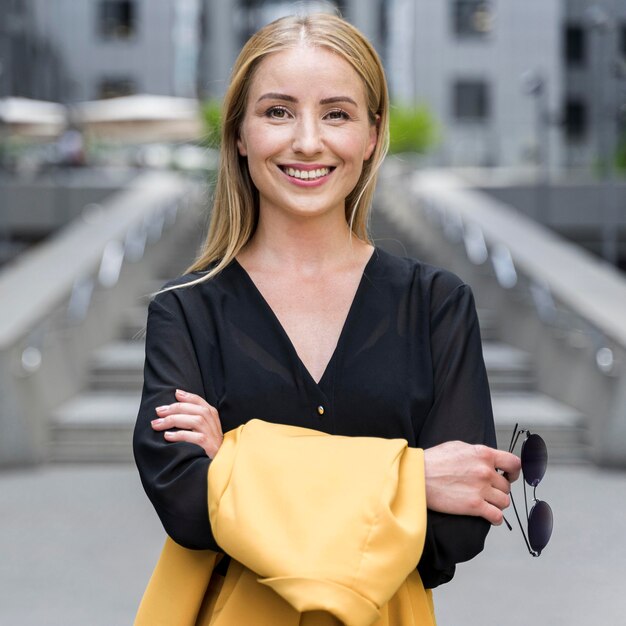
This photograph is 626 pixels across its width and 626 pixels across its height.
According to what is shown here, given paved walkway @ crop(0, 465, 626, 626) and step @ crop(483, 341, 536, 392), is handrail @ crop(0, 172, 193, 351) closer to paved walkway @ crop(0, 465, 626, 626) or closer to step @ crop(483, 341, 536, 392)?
paved walkway @ crop(0, 465, 626, 626)

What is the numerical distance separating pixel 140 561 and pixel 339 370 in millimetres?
4239

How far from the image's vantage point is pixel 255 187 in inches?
85.2

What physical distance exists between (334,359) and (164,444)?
325 millimetres

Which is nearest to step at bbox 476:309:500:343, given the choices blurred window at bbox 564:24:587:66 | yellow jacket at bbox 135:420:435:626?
yellow jacket at bbox 135:420:435:626

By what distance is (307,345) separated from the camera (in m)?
1.99

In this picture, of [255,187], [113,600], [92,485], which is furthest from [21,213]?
[255,187]

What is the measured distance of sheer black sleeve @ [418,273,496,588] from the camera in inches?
74.6

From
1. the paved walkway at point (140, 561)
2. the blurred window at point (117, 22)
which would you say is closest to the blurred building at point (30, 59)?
the blurred window at point (117, 22)

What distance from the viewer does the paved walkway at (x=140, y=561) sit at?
17.0 ft

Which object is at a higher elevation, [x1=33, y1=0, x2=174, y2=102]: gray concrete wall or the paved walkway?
[x1=33, y1=0, x2=174, y2=102]: gray concrete wall

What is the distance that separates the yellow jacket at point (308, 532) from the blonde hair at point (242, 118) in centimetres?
43

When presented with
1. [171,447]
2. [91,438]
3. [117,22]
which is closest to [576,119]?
[117,22]

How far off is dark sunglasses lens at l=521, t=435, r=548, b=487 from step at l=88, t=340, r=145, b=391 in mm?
7757

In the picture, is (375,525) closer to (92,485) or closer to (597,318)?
(92,485)
